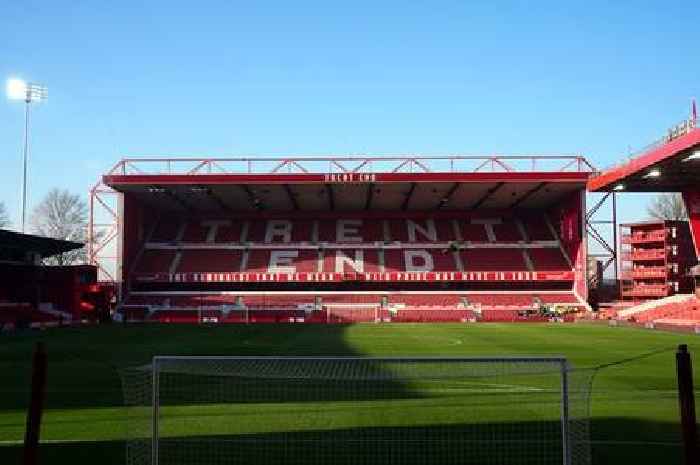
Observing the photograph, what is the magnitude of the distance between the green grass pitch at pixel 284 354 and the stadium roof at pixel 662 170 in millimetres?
9745

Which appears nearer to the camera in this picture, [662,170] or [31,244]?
[662,170]

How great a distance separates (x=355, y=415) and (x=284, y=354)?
12701 mm

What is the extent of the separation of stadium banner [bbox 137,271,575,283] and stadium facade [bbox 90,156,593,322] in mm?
114

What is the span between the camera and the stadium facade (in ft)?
176

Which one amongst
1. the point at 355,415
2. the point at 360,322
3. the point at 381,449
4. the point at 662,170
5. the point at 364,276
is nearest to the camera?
the point at 381,449

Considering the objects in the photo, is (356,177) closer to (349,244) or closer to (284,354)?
(349,244)

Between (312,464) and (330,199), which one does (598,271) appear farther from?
(312,464)

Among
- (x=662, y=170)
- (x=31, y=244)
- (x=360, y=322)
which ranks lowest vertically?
(x=360, y=322)

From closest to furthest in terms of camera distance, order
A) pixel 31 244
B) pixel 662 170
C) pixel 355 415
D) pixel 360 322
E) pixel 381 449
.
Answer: pixel 381 449 → pixel 355 415 → pixel 662 170 → pixel 31 244 → pixel 360 322

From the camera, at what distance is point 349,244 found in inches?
2429

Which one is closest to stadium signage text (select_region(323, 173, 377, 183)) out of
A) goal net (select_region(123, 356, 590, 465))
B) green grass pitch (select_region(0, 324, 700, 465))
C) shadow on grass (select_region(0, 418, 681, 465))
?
green grass pitch (select_region(0, 324, 700, 465))

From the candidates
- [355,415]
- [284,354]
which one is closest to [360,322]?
[284,354]

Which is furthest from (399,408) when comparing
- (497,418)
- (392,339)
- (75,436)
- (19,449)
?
(392,339)

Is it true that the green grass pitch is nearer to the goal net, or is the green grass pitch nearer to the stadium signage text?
the goal net
